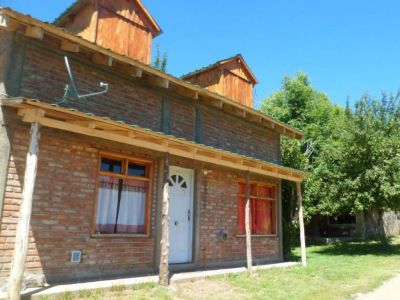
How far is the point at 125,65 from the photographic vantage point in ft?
29.4

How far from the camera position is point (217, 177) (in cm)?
1126

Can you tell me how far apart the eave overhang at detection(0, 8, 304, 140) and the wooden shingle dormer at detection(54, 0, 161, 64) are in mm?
1718

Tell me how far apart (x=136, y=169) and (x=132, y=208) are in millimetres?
909

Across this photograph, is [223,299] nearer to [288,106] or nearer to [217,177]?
[217,177]

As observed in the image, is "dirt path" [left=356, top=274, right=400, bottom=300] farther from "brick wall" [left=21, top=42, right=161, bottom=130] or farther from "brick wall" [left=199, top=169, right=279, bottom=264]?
"brick wall" [left=21, top=42, right=161, bottom=130]

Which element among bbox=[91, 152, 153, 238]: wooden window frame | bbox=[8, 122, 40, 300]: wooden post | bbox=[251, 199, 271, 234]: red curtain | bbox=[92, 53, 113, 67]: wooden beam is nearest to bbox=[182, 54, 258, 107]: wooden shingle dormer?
bbox=[251, 199, 271, 234]: red curtain

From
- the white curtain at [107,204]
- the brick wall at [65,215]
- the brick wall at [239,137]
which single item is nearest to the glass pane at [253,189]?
the brick wall at [239,137]

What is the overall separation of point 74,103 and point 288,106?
19.4 m

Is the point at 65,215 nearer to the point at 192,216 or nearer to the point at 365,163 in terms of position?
the point at 192,216

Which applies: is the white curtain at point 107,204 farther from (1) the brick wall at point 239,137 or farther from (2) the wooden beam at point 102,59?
(1) the brick wall at point 239,137

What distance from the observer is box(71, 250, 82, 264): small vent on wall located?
7582 millimetres

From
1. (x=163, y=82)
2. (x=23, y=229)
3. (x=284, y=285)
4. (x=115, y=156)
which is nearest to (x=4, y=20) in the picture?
(x=115, y=156)

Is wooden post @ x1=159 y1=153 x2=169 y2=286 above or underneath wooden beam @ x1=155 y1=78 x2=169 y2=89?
underneath

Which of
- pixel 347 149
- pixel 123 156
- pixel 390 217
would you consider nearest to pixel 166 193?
pixel 123 156
